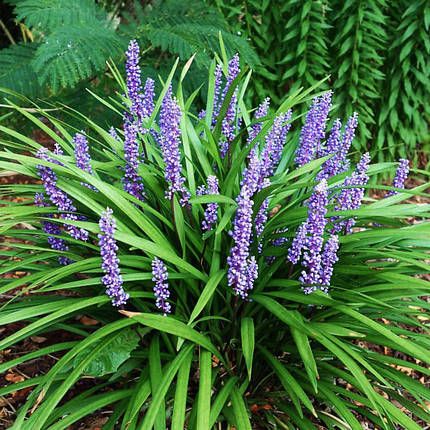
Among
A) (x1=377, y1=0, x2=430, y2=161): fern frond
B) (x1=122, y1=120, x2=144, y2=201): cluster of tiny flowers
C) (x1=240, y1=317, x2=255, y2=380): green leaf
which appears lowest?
(x1=240, y1=317, x2=255, y2=380): green leaf

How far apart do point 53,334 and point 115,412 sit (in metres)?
1.08

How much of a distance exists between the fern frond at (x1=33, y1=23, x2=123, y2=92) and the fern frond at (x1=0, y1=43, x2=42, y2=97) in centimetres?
40

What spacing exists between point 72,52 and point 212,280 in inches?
75.4

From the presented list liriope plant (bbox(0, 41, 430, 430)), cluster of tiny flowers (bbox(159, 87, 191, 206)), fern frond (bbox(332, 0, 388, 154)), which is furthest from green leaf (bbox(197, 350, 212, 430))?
fern frond (bbox(332, 0, 388, 154))

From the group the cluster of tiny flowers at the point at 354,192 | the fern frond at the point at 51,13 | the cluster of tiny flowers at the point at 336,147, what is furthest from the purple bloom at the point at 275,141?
the fern frond at the point at 51,13

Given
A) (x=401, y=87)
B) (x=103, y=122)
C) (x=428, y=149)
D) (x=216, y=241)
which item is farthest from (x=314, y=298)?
(x=428, y=149)

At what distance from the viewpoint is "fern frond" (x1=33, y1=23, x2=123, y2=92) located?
2871 mm

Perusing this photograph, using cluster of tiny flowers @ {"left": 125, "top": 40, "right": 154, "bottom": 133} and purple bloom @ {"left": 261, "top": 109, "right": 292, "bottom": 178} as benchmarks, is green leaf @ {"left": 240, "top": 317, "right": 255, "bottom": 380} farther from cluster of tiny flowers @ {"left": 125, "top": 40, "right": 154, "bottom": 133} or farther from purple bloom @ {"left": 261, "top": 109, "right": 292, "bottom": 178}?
cluster of tiny flowers @ {"left": 125, "top": 40, "right": 154, "bottom": 133}

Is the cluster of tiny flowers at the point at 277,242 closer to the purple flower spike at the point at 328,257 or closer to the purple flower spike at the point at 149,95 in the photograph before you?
the purple flower spike at the point at 328,257

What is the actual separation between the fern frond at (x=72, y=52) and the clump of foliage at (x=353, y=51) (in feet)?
5.17

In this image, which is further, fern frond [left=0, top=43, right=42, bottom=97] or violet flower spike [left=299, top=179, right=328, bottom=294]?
fern frond [left=0, top=43, right=42, bottom=97]

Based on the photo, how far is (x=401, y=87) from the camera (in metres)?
4.73

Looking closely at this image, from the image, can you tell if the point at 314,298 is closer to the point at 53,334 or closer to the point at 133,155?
the point at 133,155

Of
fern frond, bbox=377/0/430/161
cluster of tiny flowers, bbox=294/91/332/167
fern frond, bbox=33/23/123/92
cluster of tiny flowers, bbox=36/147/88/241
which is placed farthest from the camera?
fern frond, bbox=377/0/430/161
